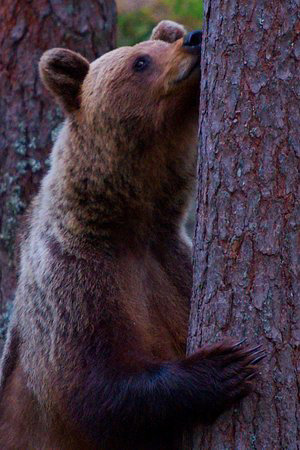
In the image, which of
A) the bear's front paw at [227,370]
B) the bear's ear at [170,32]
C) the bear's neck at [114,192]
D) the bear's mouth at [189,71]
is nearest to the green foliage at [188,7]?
the bear's ear at [170,32]

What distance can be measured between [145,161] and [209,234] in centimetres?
112

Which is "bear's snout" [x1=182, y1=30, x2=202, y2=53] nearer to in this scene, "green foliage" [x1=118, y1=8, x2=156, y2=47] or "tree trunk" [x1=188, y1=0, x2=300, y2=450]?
"tree trunk" [x1=188, y1=0, x2=300, y2=450]

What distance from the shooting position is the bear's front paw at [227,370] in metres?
3.66

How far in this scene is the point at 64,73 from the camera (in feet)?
16.9

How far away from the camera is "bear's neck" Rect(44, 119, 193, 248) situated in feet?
15.6

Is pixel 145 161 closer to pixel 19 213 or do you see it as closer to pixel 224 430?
pixel 224 430

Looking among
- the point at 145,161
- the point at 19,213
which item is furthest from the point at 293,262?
the point at 19,213

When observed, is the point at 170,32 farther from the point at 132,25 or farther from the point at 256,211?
the point at 132,25

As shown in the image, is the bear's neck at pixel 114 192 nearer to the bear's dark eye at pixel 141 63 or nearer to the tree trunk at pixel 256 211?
the bear's dark eye at pixel 141 63

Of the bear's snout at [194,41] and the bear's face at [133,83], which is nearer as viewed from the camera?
the bear's snout at [194,41]

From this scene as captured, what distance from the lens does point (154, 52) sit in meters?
4.89

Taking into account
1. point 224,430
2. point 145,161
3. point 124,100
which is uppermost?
point 124,100

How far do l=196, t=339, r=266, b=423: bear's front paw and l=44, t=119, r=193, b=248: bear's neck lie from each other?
1.05 meters

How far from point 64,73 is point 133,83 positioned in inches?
19.7
